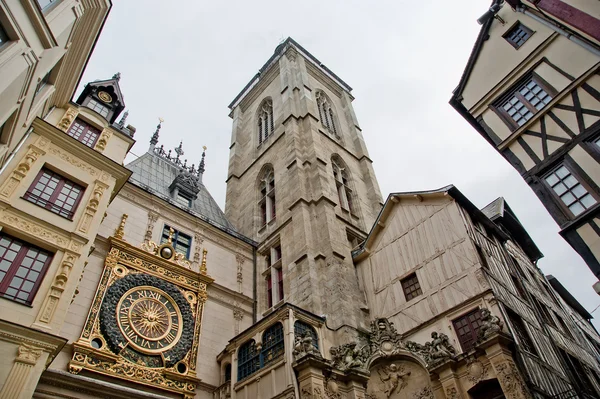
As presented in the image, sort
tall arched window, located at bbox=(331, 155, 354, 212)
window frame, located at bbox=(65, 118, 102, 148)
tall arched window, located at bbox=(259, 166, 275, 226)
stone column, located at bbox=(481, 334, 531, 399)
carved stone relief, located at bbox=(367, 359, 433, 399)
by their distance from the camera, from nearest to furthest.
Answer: stone column, located at bbox=(481, 334, 531, 399)
carved stone relief, located at bbox=(367, 359, 433, 399)
window frame, located at bbox=(65, 118, 102, 148)
tall arched window, located at bbox=(331, 155, 354, 212)
tall arched window, located at bbox=(259, 166, 275, 226)

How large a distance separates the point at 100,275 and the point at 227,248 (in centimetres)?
686

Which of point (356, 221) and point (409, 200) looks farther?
point (356, 221)

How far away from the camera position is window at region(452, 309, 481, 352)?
41.0 ft

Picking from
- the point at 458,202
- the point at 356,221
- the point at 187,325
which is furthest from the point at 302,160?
the point at 187,325

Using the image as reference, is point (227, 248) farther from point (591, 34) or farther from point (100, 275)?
point (591, 34)

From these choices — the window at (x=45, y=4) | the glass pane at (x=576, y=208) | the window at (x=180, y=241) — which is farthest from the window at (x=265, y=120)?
the glass pane at (x=576, y=208)

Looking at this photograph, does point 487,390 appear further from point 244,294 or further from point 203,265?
point 203,265

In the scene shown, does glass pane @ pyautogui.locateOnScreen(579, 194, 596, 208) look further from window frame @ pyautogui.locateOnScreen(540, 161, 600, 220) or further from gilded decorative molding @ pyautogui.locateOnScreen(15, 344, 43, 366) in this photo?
gilded decorative molding @ pyautogui.locateOnScreen(15, 344, 43, 366)

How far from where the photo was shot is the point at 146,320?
46.6 ft

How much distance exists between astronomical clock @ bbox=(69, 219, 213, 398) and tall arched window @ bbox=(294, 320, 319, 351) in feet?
13.6

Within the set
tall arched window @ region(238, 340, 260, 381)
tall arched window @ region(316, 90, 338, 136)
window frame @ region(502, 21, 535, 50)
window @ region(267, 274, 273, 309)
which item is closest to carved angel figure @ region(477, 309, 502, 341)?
tall arched window @ region(238, 340, 260, 381)

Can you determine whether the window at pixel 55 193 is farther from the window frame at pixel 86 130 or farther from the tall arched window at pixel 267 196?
the tall arched window at pixel 267 196

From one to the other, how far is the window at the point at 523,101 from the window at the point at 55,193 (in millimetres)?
15058

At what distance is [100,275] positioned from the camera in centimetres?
1407
